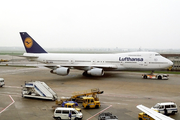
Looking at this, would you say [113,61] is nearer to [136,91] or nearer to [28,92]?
[136,91]

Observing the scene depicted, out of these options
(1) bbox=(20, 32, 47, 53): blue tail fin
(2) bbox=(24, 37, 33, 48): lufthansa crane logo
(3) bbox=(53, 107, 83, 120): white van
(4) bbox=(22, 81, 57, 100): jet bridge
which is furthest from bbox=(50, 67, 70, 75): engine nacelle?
(3) bbox=(53, 107, 83, 120): white van

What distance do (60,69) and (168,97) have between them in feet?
61.1

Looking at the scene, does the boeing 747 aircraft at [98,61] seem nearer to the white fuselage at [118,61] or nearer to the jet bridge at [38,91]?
the white fuselage at [118,61]

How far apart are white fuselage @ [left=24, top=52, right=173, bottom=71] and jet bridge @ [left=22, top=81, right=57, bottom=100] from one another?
1492 centimetres

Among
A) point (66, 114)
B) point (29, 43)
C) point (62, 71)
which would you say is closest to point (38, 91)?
point (66, 114)

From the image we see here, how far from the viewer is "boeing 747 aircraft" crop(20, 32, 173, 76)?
36.3 m

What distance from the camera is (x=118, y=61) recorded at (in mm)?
38531

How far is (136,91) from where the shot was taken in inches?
1040

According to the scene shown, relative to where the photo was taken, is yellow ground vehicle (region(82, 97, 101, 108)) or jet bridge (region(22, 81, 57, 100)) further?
jet bridge (region(22, 81, 57, 100))

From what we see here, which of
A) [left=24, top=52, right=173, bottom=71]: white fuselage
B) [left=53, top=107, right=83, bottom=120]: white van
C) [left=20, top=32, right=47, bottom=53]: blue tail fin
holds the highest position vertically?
[left=20, top=32, right=47, bottom=53]: blue tail fin

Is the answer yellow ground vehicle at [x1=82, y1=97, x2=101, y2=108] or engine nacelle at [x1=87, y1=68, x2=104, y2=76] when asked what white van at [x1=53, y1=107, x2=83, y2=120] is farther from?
engine nacelle at [x1=87, y1=68, x2=104, y2=76]

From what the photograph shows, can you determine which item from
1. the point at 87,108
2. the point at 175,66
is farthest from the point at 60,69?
the point at 175,66

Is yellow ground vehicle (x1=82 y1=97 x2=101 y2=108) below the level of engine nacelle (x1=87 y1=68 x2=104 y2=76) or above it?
below

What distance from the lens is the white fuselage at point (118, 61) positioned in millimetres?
36656
